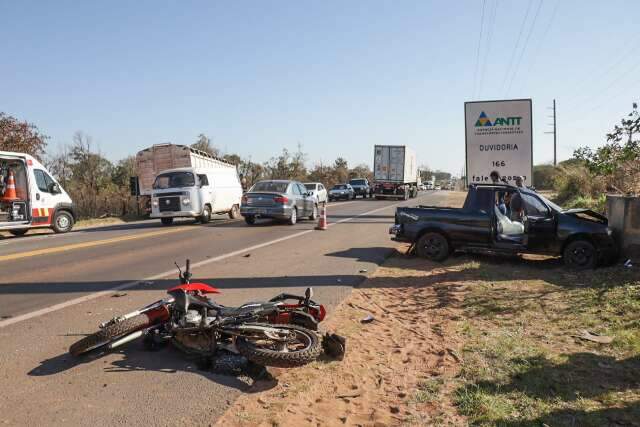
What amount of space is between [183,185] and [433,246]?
37.2ft

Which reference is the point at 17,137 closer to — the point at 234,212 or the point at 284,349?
Result: the point at 234,212

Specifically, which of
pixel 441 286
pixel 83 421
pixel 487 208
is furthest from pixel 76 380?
pixel 487 208

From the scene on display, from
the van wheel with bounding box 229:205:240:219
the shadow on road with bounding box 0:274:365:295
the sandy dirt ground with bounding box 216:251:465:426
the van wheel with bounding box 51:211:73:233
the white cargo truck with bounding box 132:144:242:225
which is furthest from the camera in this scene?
the van wheel with bounding box 229:205:240:219

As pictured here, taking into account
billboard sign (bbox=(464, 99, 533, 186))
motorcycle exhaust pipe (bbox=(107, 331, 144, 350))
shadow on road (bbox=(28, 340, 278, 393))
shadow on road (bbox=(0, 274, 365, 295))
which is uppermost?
billboard sign (bbox=(464, 99, 533, 186))

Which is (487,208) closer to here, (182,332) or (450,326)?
(450,326)

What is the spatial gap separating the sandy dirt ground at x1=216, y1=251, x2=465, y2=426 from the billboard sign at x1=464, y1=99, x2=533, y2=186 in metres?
9.05

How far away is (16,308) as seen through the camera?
621cm

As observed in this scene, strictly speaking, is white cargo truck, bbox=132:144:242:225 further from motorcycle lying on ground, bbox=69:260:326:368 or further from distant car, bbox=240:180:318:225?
motorcycle lying on ground, bbox=69:260:326:368

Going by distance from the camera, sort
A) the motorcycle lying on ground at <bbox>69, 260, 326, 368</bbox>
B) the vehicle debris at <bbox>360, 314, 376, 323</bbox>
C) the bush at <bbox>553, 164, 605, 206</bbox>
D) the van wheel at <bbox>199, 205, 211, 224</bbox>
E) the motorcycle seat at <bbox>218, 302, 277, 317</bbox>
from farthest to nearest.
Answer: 1. the bush at <bbox>553, 164, 605, 206</bbox>
2. the van wheel at <bbox>199, 205, 211, 224</bbox>
3. the vehicle debris at <bbox>360, 314, 376, 323</bbox>
4. the motorcycle seat at <bbox>218, 302, 277, 317</bbox>
5. the motorcycle lying on ground at <bbox>69, 260, 326, 368</bbox>

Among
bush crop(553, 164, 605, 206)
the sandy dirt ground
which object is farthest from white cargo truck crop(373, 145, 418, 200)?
the sandy dirt ground

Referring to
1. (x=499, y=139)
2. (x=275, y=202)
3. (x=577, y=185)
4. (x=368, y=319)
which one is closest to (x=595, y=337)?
(x=368, y=319)

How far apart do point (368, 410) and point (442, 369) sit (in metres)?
1.05

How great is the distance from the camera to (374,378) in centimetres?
427

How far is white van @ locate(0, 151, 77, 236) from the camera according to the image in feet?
48.8
